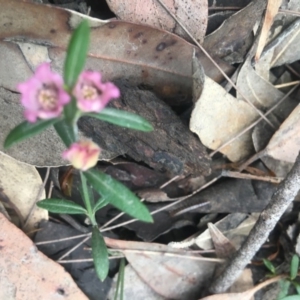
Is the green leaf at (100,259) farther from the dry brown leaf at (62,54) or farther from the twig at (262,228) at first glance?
the twig at (262,228)

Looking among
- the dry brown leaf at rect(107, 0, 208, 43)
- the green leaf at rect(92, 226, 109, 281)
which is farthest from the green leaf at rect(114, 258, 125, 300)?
the dry brown leaf at rect(107, 0, 208, 43)

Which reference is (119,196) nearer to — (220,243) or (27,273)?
(27,273)

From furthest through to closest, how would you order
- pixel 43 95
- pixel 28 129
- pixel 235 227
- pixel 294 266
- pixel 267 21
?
pixel 235 227 → pixel 294 266 → pixel 267 21 → pixel 28 129 → pixel 43 95

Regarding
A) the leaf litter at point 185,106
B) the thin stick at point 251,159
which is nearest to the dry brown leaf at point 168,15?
Answer: the leaf litter at point 185,106

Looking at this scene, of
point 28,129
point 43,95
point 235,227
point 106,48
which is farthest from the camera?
point 235,227

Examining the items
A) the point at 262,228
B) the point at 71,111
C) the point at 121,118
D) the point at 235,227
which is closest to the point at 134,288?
the point at 235,227

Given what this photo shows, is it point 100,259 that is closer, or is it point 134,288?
point 100,259

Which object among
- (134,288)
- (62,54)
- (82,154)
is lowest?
(134,288)
